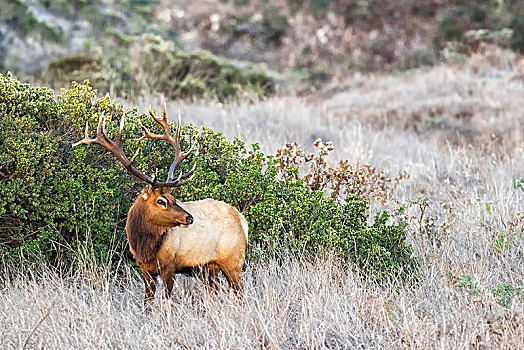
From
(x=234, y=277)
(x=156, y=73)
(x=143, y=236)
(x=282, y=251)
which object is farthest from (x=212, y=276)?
(x=156, y=73)

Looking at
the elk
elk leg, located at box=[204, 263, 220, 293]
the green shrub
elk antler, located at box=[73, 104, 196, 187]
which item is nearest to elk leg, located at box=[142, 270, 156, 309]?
the elk

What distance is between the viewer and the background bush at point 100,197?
13.2ft

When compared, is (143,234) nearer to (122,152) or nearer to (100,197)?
(122,152)

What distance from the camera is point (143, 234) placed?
3.18m

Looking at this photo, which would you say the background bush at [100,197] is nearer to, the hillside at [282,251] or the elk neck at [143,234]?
the hillside at [282,251]

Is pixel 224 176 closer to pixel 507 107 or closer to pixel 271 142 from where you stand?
pixel 271 142

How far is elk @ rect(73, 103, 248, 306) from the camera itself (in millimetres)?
3105

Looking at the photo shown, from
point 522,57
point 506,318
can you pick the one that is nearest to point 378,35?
point 522,57

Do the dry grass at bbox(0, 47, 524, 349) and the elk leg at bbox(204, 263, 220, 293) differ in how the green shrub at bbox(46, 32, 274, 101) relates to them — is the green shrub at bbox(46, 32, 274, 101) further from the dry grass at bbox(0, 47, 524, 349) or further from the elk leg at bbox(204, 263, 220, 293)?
the elk leg at bbox(204, 263, 220, 293)

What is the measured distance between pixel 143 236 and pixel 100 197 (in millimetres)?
1064

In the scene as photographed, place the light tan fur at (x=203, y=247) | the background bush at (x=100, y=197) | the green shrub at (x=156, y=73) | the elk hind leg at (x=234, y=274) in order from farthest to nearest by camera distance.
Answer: the green shrub at (x=156, y=73), the background bush at (x=100, y=197), the elk hind leg at (x=234, y=274), the light tan fur at (x=203, y=247)

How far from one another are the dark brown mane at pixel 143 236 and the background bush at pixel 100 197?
2.56 feet

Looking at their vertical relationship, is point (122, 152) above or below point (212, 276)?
above

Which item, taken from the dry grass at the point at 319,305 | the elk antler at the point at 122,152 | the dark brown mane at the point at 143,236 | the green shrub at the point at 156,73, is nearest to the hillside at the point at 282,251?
the dry grass at the point at 319,305
